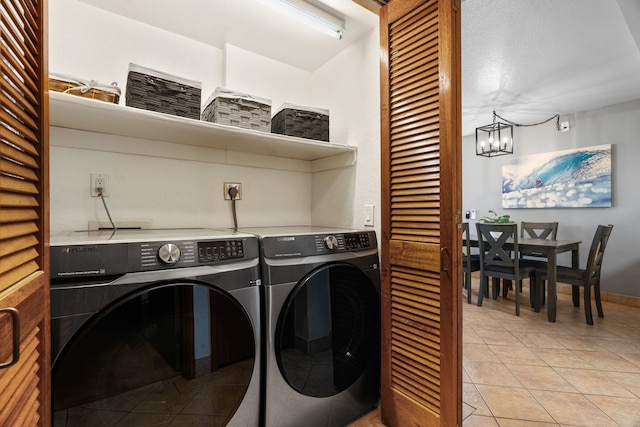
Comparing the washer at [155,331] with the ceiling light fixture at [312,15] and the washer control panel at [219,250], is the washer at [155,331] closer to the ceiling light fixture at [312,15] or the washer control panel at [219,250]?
the washer control panel at [219,250]

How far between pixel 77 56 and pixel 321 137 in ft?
4.22

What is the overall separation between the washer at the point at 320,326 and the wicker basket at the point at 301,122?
2.09 ft

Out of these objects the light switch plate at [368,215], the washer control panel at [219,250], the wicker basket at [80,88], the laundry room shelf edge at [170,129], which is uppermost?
the wicker basket at [80,88]

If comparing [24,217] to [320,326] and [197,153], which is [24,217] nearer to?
[320,326]

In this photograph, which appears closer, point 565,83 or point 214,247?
point 214,247

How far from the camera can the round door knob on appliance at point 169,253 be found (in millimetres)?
988

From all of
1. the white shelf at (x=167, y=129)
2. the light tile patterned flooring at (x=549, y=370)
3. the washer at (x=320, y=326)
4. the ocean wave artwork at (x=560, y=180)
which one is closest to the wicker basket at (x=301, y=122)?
the white shelf at (x=167, y=129)

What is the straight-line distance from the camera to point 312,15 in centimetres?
156

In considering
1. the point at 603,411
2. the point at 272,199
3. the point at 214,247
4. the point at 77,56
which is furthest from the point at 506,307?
the point at 77,56

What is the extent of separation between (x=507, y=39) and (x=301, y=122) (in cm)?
191

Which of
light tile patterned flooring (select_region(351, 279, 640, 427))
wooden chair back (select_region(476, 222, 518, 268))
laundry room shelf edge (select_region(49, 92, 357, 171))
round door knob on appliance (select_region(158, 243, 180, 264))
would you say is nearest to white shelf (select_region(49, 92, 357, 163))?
laundry room shelf edge (select_region(49, 92, 357, 171))

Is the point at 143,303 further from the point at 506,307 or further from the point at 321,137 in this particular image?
the point at 506,307

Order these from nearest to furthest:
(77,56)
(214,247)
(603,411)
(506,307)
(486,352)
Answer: (214,247) < (77,56) < (603,411) < (486,352) < (506,307)

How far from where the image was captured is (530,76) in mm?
2963
